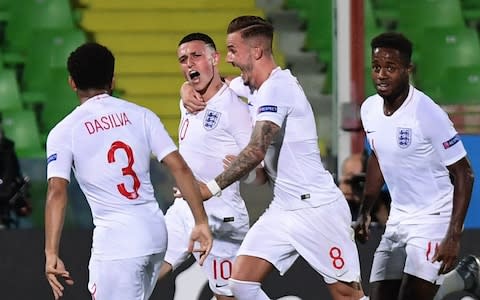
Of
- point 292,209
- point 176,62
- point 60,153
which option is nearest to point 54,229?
point 60,153

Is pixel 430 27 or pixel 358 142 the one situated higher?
pixel 430 27

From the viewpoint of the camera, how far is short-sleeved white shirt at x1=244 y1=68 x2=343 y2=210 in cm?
656

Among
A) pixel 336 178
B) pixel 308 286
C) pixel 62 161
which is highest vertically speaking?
pixel 62 161

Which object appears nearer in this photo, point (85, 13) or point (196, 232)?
point (196, 232)

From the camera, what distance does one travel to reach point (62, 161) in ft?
18.3

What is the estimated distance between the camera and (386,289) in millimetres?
6707

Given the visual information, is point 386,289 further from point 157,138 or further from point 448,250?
point 157,138

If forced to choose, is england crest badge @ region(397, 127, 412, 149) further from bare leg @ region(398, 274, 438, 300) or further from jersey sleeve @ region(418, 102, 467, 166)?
bare leg @ region(398, 274, 438, 300)

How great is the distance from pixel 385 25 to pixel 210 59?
3.63 meters

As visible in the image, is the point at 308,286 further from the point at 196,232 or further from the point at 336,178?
the point at 196,232

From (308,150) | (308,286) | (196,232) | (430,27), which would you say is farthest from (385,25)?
(196,232)

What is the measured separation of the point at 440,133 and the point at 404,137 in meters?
0.19

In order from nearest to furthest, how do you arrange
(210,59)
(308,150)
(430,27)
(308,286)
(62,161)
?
(62,161), (308,150), (210,59), (308,286), (430,27)

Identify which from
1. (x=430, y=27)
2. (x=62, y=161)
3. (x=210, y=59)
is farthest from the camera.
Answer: (x=430, y=27)
